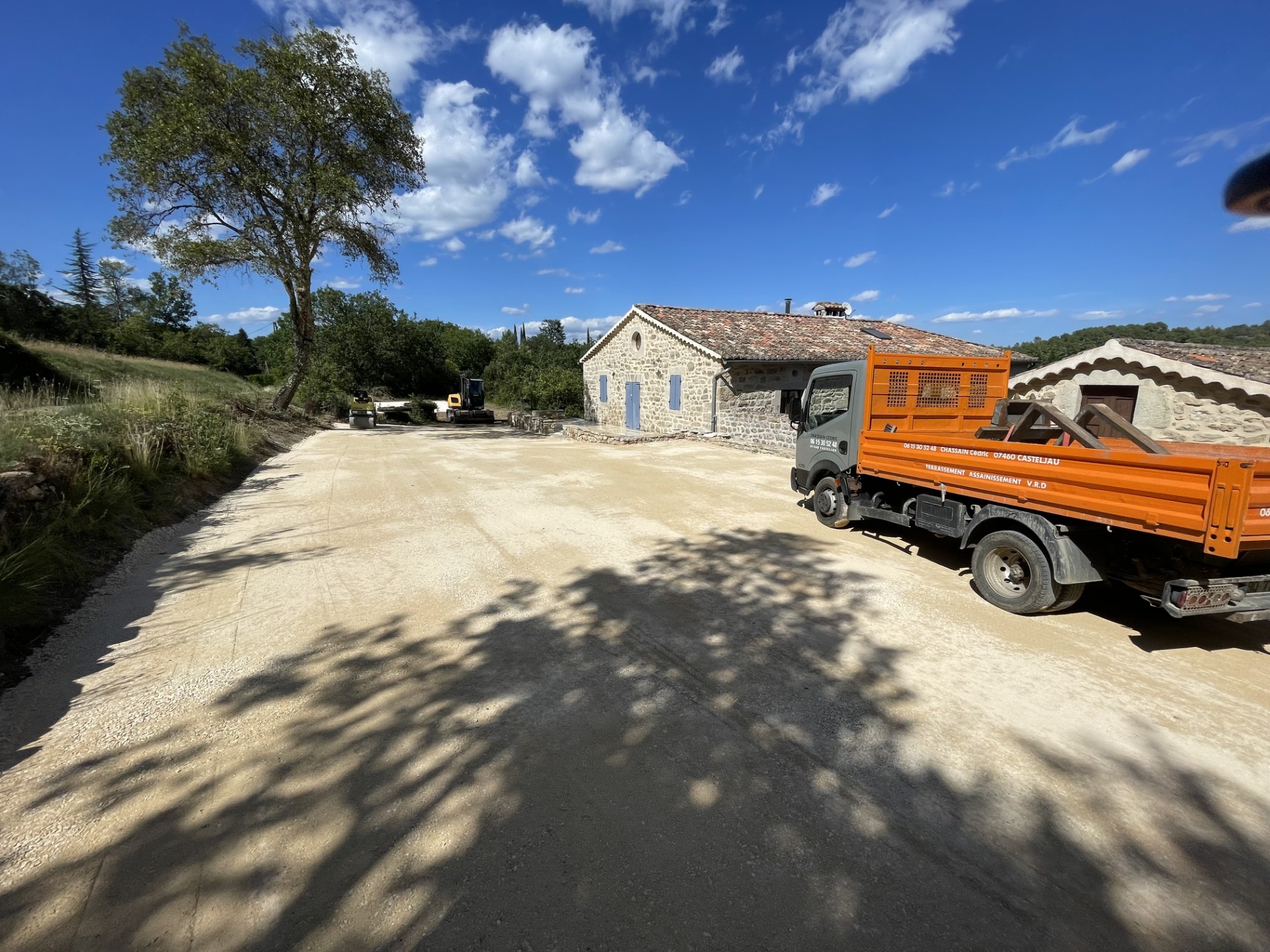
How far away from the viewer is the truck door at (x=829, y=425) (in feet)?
21.9

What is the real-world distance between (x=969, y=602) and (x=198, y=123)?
77.7ft

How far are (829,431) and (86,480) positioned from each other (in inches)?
354

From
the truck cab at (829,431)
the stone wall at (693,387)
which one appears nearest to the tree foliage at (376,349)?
the stone wall at (693,387)

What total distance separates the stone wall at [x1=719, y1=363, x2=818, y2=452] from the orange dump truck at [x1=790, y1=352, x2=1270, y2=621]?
8129 millimetres

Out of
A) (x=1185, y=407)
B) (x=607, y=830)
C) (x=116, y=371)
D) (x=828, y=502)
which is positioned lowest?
(x=607, y=830)

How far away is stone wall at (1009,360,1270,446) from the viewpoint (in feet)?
32.3

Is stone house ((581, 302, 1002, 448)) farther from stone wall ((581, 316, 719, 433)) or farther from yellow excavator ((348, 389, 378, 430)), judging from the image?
yellow excavator ((348, 389, 378, 430))

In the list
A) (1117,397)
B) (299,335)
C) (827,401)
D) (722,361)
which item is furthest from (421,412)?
(1117,397)

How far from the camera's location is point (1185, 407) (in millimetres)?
10820

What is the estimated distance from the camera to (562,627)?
4.13m

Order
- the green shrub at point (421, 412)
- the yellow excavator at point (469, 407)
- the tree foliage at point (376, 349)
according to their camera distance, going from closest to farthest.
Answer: the yellow excavator at point (469, 407)
the green shrub at point (421, 412)
the tree foliage at point (376, 349)

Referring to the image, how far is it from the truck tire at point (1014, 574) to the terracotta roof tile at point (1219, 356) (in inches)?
376

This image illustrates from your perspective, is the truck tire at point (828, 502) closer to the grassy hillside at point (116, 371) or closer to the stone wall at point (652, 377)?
the stone wall at point (652, 377)

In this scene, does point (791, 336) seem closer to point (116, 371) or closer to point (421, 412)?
point (421, 412)
